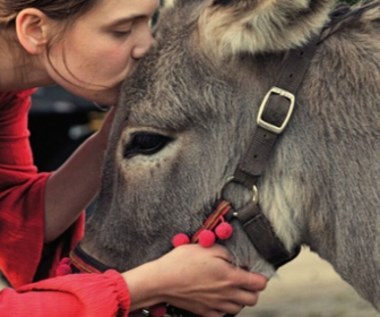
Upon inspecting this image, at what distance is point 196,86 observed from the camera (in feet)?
10.5

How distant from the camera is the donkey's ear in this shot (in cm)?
301

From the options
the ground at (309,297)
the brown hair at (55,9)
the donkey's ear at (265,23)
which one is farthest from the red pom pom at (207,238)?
the ground at (309,297)

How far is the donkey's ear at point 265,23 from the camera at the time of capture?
3.01 m

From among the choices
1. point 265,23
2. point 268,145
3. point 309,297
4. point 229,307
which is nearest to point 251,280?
point 229,307

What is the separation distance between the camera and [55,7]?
331cm

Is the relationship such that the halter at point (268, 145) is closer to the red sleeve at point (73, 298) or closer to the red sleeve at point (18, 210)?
the red sleeve at point (73, 298)

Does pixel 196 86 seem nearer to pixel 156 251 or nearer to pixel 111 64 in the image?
pixel 111 64

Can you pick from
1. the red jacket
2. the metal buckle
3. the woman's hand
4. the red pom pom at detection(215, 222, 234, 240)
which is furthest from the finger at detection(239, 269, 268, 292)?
the red jacket

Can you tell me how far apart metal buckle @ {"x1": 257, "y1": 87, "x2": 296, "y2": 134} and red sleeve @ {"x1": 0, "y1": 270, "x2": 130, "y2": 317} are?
655mm

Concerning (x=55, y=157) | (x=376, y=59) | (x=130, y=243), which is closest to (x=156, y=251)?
(x=130, y=243)

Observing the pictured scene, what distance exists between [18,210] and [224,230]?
1.23m

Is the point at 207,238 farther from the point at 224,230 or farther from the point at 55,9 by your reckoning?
the point at 55,9

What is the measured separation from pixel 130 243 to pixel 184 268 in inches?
9.2

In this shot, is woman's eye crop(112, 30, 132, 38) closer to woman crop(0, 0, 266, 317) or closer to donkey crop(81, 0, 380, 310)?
woman crop(0, 0, 266, 317)
